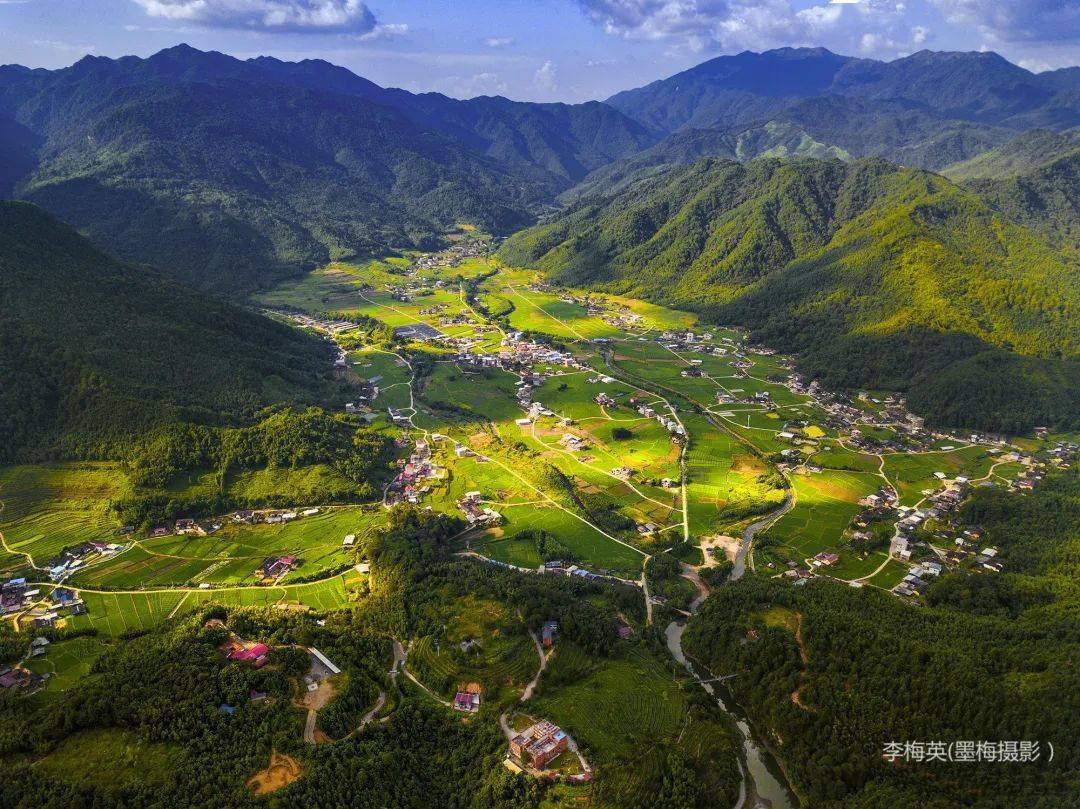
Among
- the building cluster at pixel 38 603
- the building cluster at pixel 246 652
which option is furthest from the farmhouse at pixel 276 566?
the building cluster at pixel 38 603

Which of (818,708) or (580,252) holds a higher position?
(580,252)

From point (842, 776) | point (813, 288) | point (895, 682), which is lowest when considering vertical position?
point (842, 776)

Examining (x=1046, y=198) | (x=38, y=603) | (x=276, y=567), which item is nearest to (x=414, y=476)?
(x=276, y=567)

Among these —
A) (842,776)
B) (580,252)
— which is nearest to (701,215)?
(580,252)

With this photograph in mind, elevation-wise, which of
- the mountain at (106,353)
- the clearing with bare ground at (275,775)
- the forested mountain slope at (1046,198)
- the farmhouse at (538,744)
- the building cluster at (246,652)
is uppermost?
the forested mountain slope at (1046,198)

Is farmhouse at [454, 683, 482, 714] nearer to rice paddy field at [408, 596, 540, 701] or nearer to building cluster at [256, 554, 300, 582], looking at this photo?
rice paddy field at [408, 596, 540, 701]

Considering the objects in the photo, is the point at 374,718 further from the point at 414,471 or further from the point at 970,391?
the point at 970,391

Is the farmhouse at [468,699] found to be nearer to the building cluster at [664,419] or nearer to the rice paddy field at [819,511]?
the rice paddy field at [819,511]
